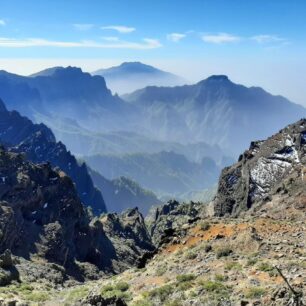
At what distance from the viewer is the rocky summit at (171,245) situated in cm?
3297

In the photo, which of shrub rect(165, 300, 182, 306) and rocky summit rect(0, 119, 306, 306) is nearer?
shrub rect(165, 300, 182, 306)

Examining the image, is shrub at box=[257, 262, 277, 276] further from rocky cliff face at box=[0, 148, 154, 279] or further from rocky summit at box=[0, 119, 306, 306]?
rocky cliff face at box=[0, 148, 154, 279]

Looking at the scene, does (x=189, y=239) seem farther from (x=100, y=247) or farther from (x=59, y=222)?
(x=100, y=247)

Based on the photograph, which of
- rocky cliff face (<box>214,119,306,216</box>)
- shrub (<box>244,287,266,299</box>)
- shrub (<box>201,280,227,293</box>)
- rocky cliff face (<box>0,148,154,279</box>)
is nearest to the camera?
shrub (<box>244,287,266,299</box>)

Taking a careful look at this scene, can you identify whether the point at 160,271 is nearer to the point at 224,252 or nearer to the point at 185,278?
the point at 185,278

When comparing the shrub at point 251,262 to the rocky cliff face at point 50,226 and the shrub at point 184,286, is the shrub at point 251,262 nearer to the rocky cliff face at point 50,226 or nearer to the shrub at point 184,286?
the shrub at point 184,286

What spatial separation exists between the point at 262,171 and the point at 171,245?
5559cm

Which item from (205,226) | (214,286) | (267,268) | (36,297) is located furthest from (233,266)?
(36,297)

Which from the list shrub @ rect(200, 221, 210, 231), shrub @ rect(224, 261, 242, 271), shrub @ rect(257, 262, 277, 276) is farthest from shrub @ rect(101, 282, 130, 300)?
shrub @ rect(200, 221, 210, 231)

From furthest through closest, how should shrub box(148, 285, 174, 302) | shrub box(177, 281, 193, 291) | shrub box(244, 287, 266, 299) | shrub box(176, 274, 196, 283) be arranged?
1. shrub box(176, 274, 196, 283)
2. shrub box(177, 281, 193, 291)
3. shrub box(148, 285, 174, 302)
4. shrub box(244, 287, 266, 299)

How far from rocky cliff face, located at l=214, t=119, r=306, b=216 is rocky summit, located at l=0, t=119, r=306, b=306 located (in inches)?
9.9

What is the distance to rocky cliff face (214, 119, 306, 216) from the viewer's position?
95250 mm

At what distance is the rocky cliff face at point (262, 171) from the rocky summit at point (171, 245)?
25 cm

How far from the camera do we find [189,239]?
48.0m
